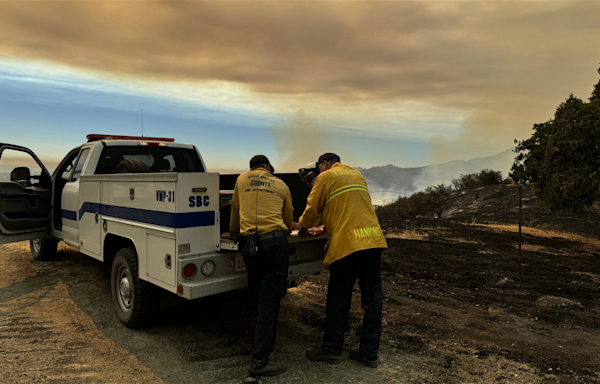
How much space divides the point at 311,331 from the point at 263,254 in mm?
1571

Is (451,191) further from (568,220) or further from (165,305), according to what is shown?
(165,305)

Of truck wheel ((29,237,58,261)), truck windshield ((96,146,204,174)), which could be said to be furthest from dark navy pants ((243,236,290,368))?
truck wheel ((29,237,58,261))

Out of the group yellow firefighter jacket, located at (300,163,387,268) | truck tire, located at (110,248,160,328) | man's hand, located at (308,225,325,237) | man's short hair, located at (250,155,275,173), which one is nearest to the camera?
yellow firefighter jacket, located at (300,163,387,268)

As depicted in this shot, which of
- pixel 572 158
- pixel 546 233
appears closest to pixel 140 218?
pixel 572 158

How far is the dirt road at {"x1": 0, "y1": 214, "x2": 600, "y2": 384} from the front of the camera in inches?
153

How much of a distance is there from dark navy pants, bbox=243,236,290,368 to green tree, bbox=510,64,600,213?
35.5 feet

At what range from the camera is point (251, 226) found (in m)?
3.83

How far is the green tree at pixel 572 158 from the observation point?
451 inches

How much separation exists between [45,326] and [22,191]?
284 centimetres

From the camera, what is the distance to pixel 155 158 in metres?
6.45

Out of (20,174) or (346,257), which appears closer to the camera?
(346,257)

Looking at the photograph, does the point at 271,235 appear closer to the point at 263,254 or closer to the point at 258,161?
the point at 263,254

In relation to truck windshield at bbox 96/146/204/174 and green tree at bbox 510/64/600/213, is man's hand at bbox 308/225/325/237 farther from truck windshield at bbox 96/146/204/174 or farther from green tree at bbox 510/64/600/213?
green tree at bbox 510/64/600/213

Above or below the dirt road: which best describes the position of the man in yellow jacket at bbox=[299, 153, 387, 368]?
above
